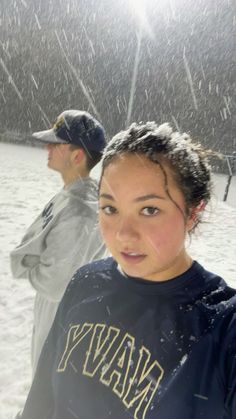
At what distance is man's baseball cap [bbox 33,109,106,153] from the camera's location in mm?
1960

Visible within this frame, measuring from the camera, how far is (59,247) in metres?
1.78

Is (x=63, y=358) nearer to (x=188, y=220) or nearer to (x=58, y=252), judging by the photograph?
(x=188, y=220)

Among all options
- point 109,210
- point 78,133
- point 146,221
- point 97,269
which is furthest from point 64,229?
point 146,221

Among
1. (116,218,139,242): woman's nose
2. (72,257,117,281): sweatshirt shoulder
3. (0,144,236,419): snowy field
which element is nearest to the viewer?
(116,218,139,242): woman's nose

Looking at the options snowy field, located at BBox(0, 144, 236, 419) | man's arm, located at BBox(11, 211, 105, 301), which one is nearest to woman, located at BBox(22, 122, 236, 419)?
snowy field, located at BBox(0, 144, 236, 419)

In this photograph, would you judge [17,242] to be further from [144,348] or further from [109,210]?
[144,348]

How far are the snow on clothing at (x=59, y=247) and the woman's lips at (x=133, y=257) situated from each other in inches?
32.6

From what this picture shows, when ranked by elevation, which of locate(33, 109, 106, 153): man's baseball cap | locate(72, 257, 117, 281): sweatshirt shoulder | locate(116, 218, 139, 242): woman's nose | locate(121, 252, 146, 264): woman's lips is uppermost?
locate(33, 109, 106, 153): man's baseball cap

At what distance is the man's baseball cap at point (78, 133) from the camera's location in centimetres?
196

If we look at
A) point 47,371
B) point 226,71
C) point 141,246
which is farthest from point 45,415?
point 226,71

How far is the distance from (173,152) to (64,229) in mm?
898

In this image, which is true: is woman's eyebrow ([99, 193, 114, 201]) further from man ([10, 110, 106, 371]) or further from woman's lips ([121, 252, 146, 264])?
man ([10, 110, 106, 371])

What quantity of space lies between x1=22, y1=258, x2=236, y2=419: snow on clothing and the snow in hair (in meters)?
0.22

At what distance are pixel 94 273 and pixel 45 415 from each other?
50cm
